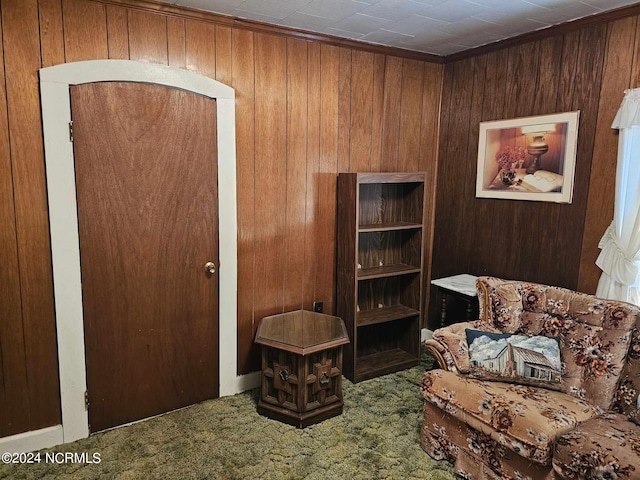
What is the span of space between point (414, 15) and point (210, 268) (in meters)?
2.06

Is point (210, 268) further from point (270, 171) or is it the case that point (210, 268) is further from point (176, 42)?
point (176, 42)

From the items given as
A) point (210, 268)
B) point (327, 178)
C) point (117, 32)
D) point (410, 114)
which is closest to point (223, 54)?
point (117, 32)

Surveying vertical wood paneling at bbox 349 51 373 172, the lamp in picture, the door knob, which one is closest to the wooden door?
the door knob

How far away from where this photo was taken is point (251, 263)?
3.01 metres

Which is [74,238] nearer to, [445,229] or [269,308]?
[269,308]

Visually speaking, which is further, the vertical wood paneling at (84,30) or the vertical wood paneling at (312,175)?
the vertical wood paneling at (312,175)

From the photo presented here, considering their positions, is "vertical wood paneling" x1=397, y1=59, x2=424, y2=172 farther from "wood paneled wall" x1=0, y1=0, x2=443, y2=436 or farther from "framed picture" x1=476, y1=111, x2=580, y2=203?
"framed picture" x1=476, y1=111, x2=580, y2=203

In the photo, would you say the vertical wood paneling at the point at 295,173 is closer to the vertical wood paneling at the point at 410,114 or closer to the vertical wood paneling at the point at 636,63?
the vertical wood paneling at the point at 410,114

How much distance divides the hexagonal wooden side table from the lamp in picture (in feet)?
5.91

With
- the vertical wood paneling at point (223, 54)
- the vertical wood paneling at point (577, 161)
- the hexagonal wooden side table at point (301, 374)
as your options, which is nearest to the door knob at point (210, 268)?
the hexagonal wooden side table at point (301, 374)

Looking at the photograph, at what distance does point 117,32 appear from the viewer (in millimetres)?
2391

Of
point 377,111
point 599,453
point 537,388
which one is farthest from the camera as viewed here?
point 377,111

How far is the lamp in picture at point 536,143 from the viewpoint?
117 inches

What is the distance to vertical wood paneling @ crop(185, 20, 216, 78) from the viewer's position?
2607 millimetres
